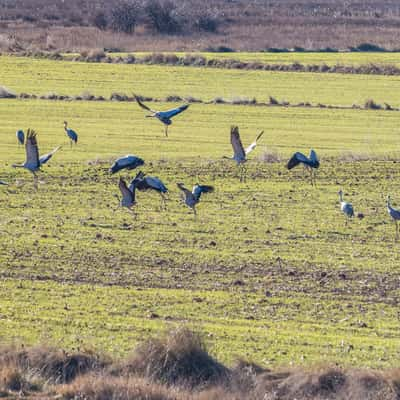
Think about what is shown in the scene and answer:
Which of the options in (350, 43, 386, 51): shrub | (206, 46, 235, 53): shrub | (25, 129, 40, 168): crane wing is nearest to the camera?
(25, 129, 40, 168): crane wing

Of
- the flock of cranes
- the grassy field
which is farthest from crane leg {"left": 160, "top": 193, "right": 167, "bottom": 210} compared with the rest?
the grassy field

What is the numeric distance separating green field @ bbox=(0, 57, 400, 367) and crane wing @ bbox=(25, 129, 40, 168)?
2.48 feet

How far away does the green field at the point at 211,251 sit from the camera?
14.0m

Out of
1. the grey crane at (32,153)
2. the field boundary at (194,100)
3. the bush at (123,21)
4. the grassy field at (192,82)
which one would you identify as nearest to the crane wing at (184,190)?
the grey crane at (32,153)

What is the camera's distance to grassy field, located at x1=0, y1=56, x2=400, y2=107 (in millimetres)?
47844

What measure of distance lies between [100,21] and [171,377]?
67686 millimetres

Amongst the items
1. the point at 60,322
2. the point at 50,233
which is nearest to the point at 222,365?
the point at 60,322

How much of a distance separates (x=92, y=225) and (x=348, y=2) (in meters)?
105

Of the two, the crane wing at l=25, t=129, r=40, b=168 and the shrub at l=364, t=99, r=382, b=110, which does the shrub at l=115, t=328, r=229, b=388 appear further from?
the shrub at l=364, t=99, r=382, b=110

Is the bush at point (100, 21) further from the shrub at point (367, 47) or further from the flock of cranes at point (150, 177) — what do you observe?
the flock of cranes at point (150, 177)

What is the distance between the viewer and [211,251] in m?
18.9

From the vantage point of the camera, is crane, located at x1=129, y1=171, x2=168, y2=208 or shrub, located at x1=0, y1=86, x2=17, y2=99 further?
shrub, located at x1=0, y1=86, x2=17, y2=99

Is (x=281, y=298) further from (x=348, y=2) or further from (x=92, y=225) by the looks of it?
(x=348, y=2)

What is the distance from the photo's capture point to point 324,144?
34531mm
